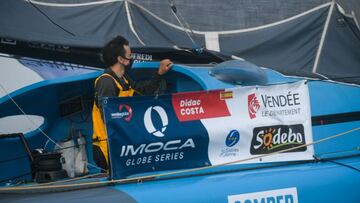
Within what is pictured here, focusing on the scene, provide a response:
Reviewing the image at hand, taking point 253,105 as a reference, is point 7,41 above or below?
above

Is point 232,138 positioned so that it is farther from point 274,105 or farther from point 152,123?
point 152,123

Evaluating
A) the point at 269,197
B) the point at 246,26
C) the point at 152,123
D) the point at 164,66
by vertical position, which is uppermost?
the point at 246,26

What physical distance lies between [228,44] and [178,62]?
658mm

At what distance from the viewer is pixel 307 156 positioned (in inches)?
184

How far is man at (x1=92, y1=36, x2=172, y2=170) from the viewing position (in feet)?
14.6

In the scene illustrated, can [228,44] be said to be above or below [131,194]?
above

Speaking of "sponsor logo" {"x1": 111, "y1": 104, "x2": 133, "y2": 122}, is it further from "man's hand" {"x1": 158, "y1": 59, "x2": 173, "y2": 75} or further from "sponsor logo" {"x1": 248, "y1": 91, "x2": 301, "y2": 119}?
"sponsor logo" {"x1": 248, "y1": 91, "x2": 301, "y2": 119}

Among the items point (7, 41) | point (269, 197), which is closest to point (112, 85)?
point (7, 41)

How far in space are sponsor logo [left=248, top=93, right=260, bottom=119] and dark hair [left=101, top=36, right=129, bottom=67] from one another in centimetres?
85

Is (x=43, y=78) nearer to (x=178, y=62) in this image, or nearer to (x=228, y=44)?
(x=178, y=62)

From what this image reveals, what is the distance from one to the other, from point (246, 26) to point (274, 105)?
46.2 inches

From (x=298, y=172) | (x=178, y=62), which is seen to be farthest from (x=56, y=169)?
(x=298, y=172)

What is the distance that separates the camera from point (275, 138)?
4.61 metres

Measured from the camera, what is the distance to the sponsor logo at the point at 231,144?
4.51 meters
